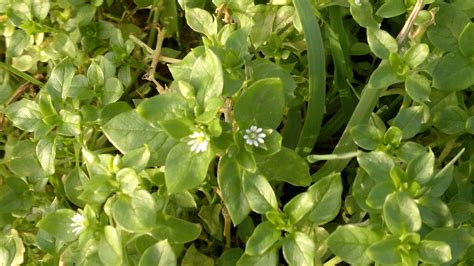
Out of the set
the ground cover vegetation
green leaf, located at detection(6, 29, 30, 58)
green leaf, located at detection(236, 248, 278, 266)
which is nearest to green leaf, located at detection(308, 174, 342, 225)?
the ground cover vegetation

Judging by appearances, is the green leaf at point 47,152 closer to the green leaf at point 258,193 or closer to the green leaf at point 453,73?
the green leaf at point 258,193

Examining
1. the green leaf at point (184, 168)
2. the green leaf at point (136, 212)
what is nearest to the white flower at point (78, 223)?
the green leaf at point (136, 212)

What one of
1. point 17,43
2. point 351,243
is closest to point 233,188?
Result: point 351,243

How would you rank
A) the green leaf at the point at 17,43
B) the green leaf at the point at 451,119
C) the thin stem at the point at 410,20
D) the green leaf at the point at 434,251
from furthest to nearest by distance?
1. the green leaf at the point at 17,43
2. the green leaf at the point at 451,119
3. the thin stem at the point at 410,20
4. the green leaf at the point at 434,251

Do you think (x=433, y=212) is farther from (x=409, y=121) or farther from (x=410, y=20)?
(x=410, y=20)

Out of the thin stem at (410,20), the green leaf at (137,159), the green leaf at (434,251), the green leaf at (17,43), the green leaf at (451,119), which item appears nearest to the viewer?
the green leaf at (434,251)

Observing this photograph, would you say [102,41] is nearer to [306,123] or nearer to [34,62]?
[34,62]
